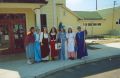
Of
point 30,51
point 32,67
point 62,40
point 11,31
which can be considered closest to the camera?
point 32,67

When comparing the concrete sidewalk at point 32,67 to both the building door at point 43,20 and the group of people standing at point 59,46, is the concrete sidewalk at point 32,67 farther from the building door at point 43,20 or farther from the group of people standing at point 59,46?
the building door at point 43,20

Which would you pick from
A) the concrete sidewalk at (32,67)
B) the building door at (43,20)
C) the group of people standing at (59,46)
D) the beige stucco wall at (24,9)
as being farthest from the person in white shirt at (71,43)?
the building door at (43,20)

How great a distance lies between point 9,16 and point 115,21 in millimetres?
33229

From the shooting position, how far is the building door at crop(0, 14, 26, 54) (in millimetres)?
19219

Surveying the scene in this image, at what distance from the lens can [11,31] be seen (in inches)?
761

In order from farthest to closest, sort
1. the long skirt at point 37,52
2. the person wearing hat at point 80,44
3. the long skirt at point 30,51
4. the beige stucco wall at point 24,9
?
1. the beige stucco wall at point 24,9
2. the person wearing hat at point 80,44
3. the long skirt at point 37,52
4. the long skirt at point 30,51

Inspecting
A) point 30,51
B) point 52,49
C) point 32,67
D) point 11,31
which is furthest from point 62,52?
point 11,31

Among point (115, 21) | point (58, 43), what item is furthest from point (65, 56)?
point (115, 21)

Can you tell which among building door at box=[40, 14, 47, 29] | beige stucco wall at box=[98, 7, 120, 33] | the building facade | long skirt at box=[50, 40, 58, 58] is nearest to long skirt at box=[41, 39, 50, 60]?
long skirt at box=[50, 40, 58, 58]

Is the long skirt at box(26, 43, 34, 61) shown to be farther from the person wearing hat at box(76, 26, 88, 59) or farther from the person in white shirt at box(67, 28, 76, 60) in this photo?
the person wearing hat at box(76, 26, 88, 59)

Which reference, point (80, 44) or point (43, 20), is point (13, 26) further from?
point (43, 20)

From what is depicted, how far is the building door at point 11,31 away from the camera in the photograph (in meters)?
19.2

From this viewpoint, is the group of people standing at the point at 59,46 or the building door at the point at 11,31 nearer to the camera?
the group of people standing at the point at 59,46

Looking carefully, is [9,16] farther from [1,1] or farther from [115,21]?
[115,21]
